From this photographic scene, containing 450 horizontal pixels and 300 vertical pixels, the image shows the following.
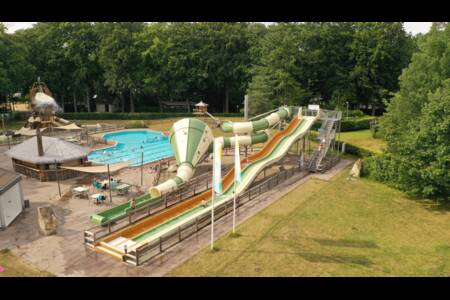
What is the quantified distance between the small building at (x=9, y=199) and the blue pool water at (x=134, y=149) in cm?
1144

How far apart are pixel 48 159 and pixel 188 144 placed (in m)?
11.5

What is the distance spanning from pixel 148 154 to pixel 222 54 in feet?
109

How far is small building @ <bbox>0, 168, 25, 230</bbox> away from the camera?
19.2 metres

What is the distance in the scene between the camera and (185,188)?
2573cm

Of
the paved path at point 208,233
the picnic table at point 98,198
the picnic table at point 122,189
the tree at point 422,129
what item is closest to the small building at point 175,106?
the paved path at point 208,233

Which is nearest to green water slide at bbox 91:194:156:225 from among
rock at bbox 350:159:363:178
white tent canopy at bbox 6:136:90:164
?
white tent canopy at bbox 6:136:90:164

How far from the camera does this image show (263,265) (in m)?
15.5

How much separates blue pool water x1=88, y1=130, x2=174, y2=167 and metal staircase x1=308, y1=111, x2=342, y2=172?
1536 cm

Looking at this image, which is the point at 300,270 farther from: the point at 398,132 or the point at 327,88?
the point at 327,88

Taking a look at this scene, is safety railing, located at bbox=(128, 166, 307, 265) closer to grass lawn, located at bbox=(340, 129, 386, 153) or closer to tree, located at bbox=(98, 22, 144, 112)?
grass lawn, located at bbox=(340, 129, 386, 153)

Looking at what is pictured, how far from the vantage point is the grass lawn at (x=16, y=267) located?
1487 centimetres

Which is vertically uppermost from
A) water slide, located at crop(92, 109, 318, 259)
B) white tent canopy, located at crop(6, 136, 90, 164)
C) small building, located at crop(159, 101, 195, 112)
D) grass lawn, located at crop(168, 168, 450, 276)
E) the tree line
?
the tree line

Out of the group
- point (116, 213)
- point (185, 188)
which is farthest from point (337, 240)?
point (116, 213)

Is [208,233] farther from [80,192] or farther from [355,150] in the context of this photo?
[355,150]
